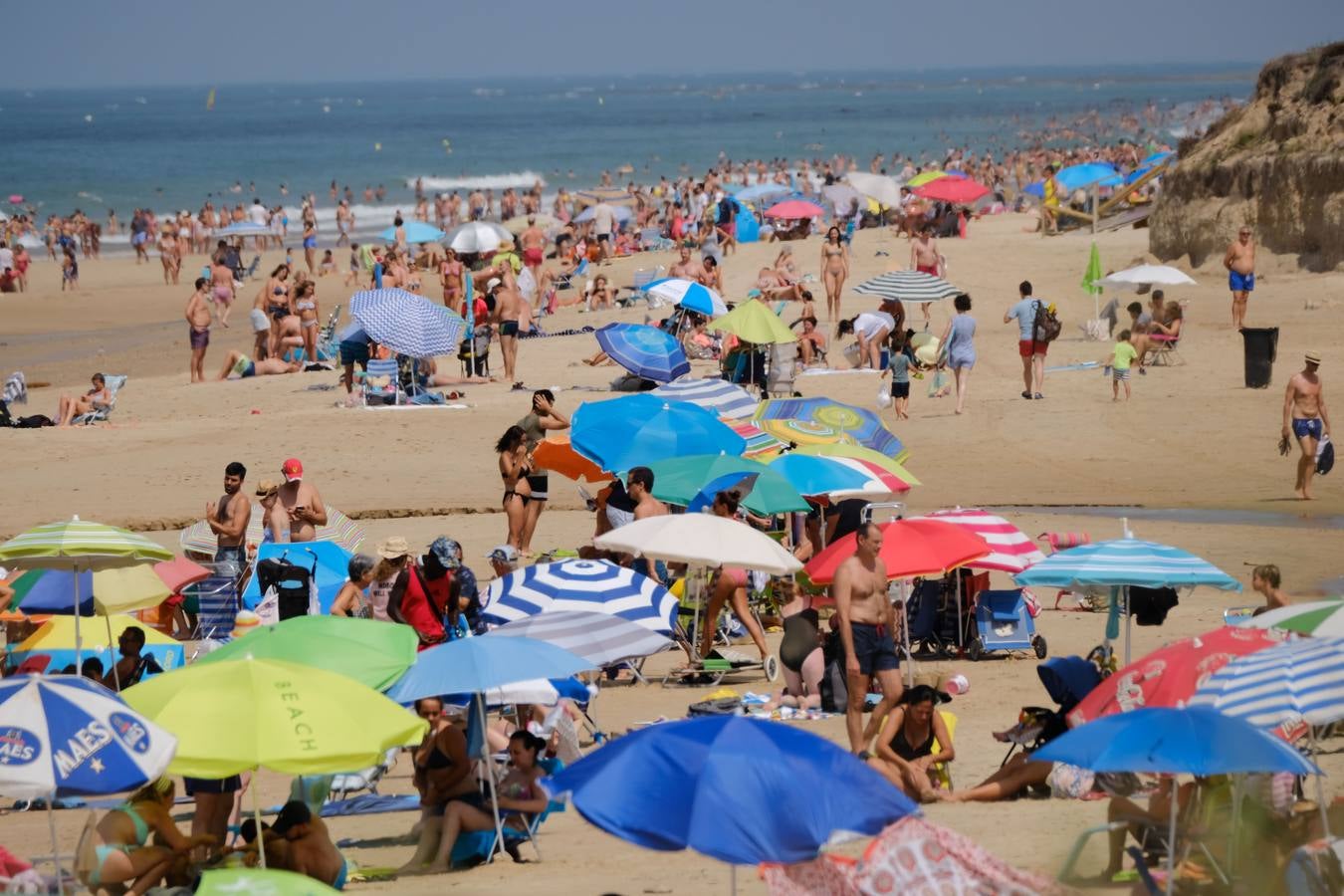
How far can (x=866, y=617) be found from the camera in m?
9.04

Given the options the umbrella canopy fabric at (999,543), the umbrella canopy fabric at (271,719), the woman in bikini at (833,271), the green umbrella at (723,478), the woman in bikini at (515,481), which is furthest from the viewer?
the woman in bikini at (833,271)

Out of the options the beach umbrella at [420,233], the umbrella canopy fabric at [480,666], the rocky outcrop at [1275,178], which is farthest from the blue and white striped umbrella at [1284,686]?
the beach umbrella at [420,233]

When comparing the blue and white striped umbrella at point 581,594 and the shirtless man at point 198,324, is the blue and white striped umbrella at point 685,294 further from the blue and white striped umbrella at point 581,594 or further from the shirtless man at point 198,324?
the blue and white striped umbrella at point 581,594

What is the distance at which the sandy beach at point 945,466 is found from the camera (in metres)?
8.17

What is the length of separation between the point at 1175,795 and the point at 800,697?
371 cm

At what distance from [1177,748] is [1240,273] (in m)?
16.8

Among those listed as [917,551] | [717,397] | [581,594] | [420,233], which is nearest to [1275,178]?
[717,397]

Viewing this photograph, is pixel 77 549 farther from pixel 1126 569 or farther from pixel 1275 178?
pixel 1275 178

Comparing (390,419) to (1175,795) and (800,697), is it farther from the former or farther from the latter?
(1175,795)

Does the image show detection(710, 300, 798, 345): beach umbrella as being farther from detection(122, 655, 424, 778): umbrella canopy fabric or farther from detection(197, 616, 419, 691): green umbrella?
detection(122, 655, 424, 778): umbrella canopy fabric

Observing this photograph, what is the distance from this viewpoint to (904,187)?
3725 cm

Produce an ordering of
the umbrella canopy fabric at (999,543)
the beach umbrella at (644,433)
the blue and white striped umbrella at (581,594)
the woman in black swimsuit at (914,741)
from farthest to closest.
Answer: the beach umbrella at (644,433) < the umbrella canopy fabric at (999,543) < the blue and white striped umbrella at (581,594) < the woman in black swimsuit at (914,741)

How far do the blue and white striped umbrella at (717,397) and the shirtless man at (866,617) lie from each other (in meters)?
5.54

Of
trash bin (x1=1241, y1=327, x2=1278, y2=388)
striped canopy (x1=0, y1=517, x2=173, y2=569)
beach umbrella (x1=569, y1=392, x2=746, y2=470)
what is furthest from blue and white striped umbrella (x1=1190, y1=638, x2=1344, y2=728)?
trash bin (x1=1241, y1=327, x2=1278, y2=388)
